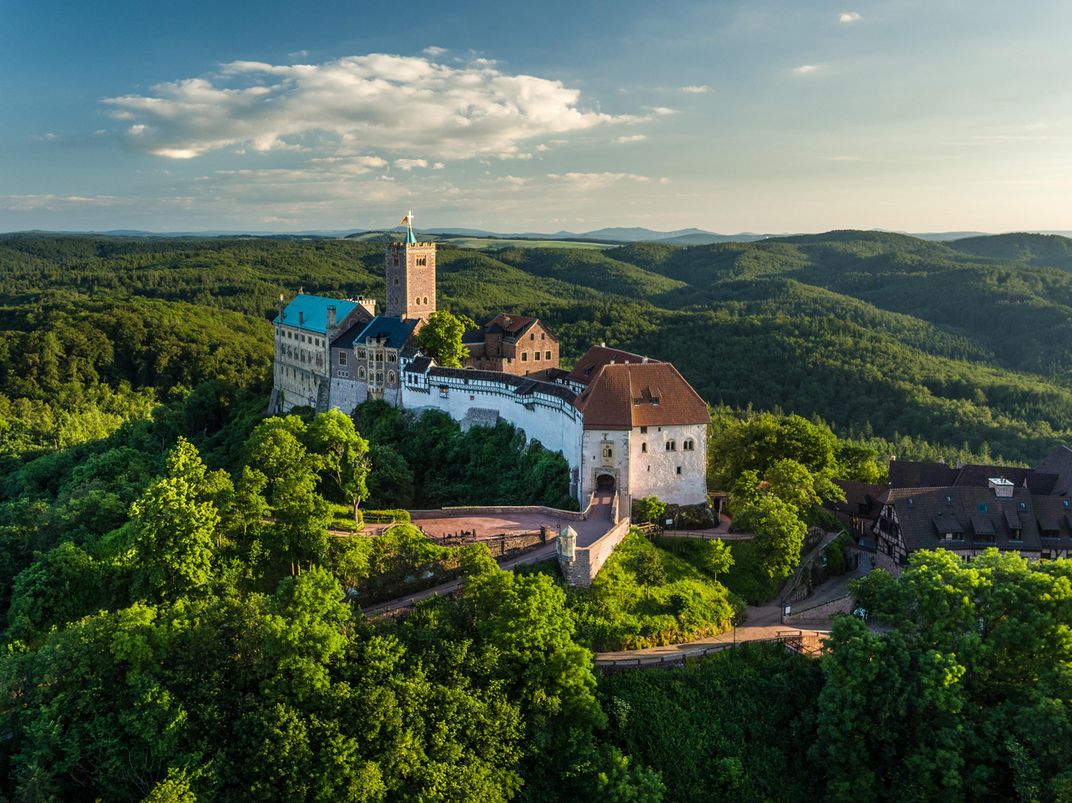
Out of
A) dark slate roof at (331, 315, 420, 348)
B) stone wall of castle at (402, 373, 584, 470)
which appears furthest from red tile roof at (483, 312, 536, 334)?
stone wall of castle at (402, 373, 584, 470)

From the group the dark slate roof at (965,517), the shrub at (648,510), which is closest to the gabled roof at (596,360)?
the shrub at (648,510)

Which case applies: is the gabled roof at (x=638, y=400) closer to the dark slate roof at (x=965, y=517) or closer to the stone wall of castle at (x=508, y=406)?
the stone wall of castle at (x=508, y=406)

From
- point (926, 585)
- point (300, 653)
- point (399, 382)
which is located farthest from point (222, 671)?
point (399, 382)

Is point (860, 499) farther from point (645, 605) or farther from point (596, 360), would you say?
point (645, 605)

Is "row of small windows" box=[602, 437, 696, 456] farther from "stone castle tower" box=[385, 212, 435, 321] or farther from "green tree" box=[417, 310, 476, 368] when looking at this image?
"stone castle tower" box=[385, 212, 435, 321]

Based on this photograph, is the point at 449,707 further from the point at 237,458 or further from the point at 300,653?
the point at 237,458

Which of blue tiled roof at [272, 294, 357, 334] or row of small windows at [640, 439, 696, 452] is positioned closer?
row of small windows at [640, 439, 696, 452]

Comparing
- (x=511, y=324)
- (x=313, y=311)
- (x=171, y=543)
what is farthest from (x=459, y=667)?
(x=313, y=311)
